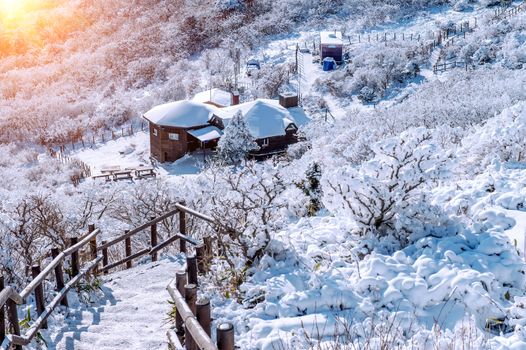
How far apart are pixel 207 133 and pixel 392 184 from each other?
3048 cm

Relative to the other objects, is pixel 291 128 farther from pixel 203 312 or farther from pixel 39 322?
pixel 203 312

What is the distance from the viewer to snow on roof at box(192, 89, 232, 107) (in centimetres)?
4209

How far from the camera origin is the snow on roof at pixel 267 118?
35.9 metres

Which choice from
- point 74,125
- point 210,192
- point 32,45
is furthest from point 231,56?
point 210,192

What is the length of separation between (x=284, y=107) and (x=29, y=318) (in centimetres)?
3352

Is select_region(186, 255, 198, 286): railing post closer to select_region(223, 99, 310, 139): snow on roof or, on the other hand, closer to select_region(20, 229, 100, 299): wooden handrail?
select_region(20, 229, 100, 299): wooden handrail

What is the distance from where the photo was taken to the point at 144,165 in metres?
36.6

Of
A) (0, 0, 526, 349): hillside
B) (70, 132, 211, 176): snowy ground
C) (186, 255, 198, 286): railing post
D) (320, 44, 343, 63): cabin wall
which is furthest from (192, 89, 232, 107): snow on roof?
(186, 255, 198, 286): railing post

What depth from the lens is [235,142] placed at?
110 ft

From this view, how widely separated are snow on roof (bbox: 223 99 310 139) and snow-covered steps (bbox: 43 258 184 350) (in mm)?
26259

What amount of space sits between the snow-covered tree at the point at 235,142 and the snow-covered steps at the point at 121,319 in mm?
24062

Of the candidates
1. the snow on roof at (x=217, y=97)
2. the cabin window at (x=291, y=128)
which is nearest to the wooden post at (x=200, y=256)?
the cabin window at (x=291, y=128)

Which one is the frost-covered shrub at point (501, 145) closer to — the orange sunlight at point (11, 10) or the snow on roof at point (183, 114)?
the snow on roof at point (183, 114)

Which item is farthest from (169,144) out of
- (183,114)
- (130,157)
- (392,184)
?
(392,184)
